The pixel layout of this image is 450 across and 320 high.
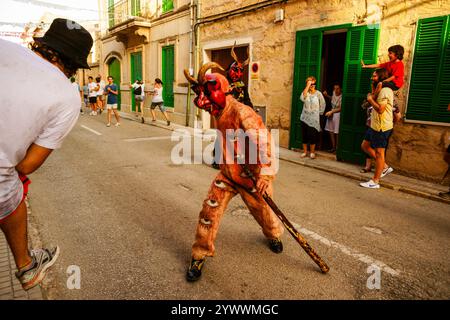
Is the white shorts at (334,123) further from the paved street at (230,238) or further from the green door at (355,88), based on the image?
the paved street at (230,238)

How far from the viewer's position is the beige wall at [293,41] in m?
6.41

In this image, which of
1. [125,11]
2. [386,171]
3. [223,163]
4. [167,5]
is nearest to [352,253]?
[223,163]

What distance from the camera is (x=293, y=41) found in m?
9.12

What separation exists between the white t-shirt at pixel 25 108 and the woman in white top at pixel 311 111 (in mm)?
6582

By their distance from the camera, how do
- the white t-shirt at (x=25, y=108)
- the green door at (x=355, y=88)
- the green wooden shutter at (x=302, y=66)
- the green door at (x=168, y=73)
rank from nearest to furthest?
1. the white t-shirt at (x=25, y=108)
2. the green door at (x=355, y=88)
3. the green wooden shutter at (x=302, y=66)
4. the green door at (x=168, y=73)

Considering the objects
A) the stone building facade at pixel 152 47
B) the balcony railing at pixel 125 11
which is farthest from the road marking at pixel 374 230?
the balcony railing at pixel 125 11

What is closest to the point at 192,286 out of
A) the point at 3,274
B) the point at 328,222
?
the point at 3,274

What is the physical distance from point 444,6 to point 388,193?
11.1 ft

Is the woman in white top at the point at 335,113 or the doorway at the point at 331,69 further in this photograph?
the doorway at the point at 331,69

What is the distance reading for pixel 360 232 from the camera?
4035 mm

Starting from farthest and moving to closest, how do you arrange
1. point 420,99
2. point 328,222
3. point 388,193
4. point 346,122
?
point 346,122 → point 420,99 → point 388,193 → point 328,222

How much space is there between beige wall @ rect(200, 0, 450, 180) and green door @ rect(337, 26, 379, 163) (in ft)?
0.77

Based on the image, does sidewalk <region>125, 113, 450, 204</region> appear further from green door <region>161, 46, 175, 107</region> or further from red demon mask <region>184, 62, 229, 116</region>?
green door <region>161, 46, 175, 107</region>

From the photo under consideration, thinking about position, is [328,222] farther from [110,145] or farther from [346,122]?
[110,145]
